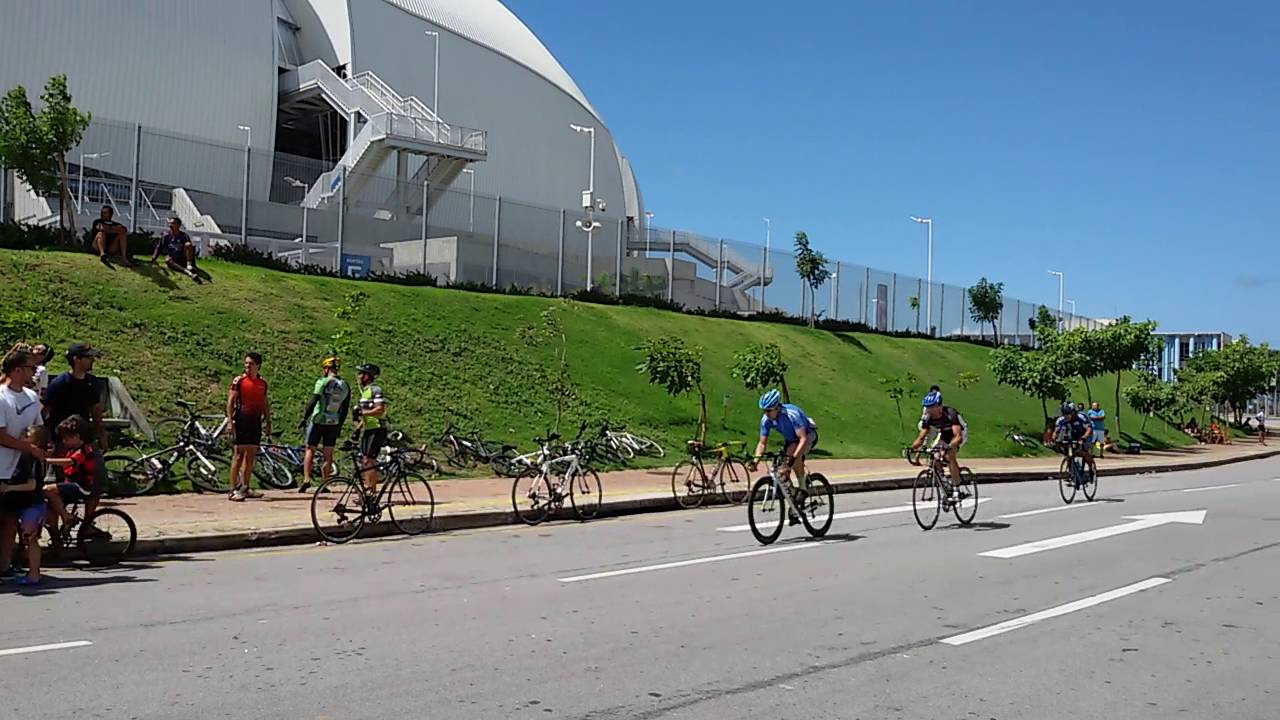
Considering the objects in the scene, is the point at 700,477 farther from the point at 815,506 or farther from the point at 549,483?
the point at 815,506

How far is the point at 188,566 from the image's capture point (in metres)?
10.3

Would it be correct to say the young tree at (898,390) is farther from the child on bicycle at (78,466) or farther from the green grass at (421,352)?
the child on bicycle at (78,466)

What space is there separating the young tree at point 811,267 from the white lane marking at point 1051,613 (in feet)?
114

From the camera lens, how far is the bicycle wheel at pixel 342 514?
12.1m

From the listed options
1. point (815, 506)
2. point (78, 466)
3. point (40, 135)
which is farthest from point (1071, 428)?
point (40, 135)

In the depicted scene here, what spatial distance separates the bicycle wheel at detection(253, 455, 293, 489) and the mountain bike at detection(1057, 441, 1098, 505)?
1248 cm

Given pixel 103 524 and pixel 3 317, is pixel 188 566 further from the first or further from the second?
pixel 3 317

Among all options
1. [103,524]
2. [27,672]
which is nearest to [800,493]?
[103,524]

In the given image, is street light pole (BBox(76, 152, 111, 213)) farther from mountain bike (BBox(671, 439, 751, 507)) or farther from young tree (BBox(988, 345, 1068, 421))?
young tree (BBox(988, 345, 1068, 421))

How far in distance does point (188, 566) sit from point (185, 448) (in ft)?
18.1

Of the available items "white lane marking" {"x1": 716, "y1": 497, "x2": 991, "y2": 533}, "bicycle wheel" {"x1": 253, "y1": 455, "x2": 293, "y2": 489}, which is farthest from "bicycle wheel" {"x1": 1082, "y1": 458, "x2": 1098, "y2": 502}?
"bicycle wheel" {"x1": 253, "y1": 455, "x2": 293, "y2": 489}

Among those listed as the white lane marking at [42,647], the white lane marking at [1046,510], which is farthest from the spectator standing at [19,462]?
the white lane marking at [1046,510]

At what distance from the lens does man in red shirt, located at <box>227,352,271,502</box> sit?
1445cm

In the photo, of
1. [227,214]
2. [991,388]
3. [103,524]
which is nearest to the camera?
[103,524]
